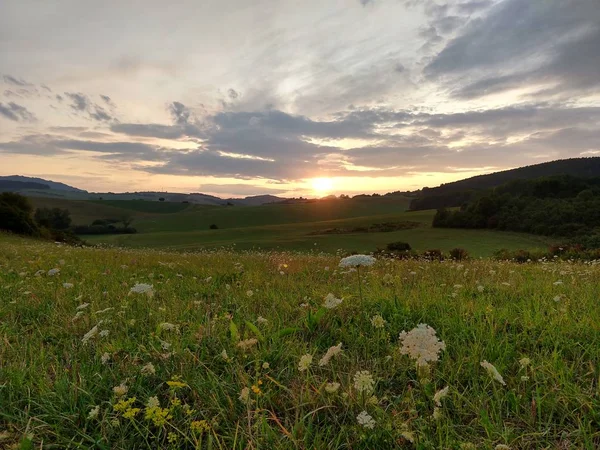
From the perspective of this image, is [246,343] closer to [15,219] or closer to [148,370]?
[148,370]

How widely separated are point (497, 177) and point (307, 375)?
13730cm

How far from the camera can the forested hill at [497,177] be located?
97875mm

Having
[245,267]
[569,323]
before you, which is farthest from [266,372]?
[245,267]

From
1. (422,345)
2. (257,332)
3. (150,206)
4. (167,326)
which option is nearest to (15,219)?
(167,326)

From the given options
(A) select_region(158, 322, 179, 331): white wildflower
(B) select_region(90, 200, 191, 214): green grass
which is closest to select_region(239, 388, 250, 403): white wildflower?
(A) select_region(158, 322, 179, 331): white wildflower

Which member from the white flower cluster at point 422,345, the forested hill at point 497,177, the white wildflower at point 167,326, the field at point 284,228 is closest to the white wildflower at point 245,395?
the white flower cluster at point 422,345

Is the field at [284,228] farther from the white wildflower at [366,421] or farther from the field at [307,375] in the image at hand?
the white wildflower at [366,421]

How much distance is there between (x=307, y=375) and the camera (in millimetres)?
2637

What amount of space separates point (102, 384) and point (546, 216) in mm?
66293

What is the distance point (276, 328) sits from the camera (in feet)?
11.9

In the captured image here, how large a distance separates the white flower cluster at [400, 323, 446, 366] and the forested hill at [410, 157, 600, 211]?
10005 centimetres

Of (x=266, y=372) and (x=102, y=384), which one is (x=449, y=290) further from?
(x=102, y=384)

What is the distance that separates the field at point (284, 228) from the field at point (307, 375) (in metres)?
33.3

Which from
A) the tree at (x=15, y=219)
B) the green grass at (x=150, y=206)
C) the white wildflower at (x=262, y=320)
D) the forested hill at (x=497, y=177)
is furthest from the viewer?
the green grass at (x=150, y=206)
